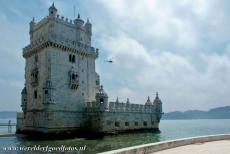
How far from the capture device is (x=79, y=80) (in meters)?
44.6

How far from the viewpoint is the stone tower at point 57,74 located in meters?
40.3

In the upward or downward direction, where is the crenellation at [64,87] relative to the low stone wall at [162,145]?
upward

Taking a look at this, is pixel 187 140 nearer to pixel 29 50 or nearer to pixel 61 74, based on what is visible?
pixel 61 74

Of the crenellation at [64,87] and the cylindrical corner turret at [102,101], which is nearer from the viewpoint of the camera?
the crenellation at [64,87]

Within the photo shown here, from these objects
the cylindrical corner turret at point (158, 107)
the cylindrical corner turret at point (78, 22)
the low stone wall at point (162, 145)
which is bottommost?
the low stone wall at point (162, 145)

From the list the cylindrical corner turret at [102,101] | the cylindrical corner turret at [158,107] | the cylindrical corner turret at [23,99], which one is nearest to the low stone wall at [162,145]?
the cylindrical corner turret at [102,101]

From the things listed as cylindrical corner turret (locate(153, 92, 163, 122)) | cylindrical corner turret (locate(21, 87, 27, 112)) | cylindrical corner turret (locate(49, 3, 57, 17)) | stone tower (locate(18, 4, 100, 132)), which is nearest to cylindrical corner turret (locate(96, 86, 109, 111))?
stone tower (locate(18, 4, 100, 132))

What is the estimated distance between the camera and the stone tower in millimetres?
40312

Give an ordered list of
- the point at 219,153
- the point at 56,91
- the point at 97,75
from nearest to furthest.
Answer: the point at 219,153
the point at 56,91
the point at 97,75

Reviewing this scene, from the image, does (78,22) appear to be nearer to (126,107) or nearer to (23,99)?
(23,99)

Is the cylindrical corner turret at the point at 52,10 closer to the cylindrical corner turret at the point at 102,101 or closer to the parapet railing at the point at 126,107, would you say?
the cylindrical corner turret at the point at 102,101

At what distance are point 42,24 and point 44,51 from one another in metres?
5.38

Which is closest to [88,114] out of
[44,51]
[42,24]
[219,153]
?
[44,51]

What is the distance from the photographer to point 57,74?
41344 mm
